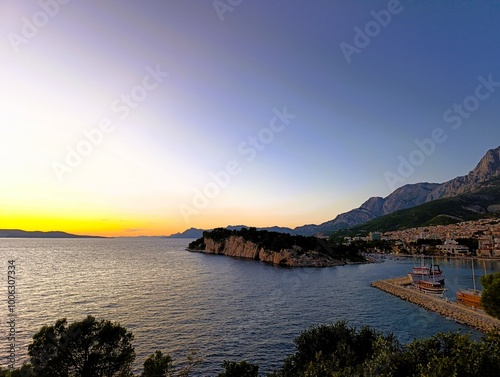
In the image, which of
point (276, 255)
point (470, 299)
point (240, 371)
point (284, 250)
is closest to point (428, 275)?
point (470, 299)

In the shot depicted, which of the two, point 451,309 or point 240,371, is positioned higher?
point 240,371

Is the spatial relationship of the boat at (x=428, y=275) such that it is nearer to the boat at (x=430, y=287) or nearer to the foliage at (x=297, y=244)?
the boat at (x=430, y=287)

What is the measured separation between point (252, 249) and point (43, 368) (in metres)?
137

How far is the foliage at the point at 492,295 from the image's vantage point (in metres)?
37.4

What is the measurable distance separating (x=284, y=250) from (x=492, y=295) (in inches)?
3772

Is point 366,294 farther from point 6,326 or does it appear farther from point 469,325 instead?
point 6,326

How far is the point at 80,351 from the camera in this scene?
21.7 m

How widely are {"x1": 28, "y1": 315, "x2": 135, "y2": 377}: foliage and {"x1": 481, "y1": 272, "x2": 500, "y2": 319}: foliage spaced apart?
1663 inches

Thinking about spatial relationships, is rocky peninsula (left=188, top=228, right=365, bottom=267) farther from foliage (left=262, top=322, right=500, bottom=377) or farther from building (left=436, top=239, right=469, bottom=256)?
foliage (left=262, top=322, right=500, bottom=377)

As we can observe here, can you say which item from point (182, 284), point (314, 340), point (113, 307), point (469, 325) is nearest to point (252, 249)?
point (182, 284)

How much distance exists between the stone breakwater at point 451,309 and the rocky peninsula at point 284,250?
184 ft

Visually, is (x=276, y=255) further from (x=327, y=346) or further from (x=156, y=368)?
(x=156, y=368)

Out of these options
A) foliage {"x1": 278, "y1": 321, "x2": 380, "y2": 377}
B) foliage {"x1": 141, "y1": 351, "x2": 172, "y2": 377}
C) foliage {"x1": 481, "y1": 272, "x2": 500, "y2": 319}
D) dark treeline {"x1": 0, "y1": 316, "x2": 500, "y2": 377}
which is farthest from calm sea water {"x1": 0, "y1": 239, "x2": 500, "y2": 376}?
foliage {"x1": 141, "y1": 351, "x2": 172, "y2": 377}

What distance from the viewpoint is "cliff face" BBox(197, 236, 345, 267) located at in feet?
410
